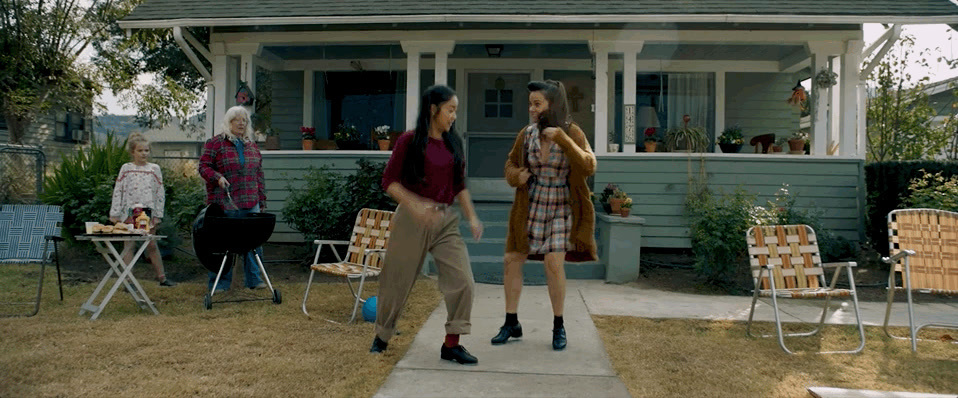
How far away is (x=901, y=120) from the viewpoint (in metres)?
10.7

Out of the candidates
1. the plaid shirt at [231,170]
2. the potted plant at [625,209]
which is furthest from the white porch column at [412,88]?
the plaid shirt at [231,170]

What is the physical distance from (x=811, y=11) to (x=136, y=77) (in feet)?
56.1

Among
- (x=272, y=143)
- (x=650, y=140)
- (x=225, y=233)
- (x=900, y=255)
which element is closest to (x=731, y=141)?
(x=650, y=140)

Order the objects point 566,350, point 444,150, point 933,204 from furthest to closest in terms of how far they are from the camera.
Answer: point 933,204 < point 566,350 < point 444,150

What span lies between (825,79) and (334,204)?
6382 millimetres

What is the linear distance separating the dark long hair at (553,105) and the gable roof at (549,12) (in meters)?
4.64

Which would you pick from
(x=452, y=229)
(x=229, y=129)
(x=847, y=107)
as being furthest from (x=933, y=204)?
(x=229, y=129)

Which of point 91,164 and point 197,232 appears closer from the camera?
point 197,232

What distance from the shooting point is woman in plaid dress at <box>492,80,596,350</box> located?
389 centimetres

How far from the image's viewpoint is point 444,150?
360 centimetres

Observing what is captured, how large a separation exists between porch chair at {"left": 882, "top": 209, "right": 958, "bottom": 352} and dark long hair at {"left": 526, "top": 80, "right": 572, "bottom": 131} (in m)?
2.61

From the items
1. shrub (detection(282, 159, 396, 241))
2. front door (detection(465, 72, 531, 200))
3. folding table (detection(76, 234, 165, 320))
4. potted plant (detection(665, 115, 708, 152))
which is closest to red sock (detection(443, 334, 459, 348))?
folding table (detection(76, 234, 165, 320))

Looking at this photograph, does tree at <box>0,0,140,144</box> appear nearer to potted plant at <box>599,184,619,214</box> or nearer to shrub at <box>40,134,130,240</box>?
shrub at <box>40,134,130,240</box>

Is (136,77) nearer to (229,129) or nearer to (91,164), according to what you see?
(91,164)
